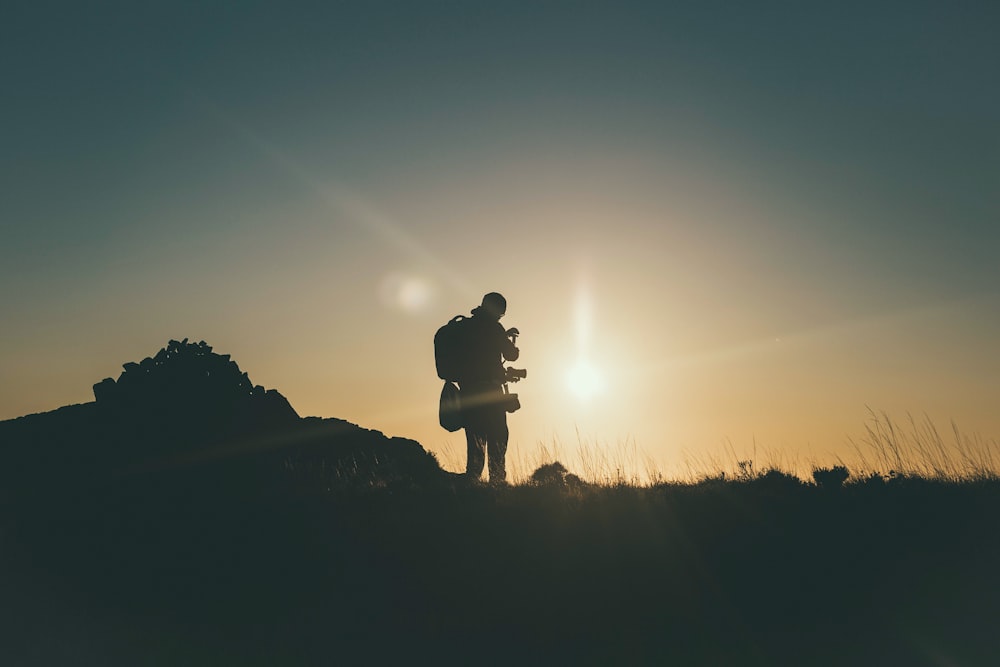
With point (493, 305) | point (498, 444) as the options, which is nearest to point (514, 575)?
point (498, 444)

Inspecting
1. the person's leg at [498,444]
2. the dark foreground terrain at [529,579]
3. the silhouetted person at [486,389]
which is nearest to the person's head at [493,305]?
the silhouetted person at [486,389]

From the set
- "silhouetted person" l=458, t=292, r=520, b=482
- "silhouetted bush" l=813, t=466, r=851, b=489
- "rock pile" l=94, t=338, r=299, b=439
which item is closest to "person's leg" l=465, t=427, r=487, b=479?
"silhouetted person" l=458, t=292, r=520, b=482

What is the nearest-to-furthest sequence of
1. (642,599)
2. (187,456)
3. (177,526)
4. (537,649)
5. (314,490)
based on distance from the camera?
(537,649)
(642,599)
(177,526)
(314,490)
(187,456)

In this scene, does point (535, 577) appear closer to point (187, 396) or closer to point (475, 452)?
point (475, 452)

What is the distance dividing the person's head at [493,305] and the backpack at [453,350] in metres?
0.32

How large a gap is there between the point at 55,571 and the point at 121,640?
7.92 ft

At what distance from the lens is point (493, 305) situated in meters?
11.6

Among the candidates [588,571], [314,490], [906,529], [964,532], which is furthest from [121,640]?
[964,532]

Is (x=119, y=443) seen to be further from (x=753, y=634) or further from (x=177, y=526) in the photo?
(x=753, y=634)

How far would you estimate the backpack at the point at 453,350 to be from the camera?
11.5 m

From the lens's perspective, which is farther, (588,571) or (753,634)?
(588,571)

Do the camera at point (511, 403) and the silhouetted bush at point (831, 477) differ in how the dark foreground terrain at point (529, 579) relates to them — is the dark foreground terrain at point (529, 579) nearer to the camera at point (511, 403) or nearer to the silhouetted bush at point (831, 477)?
the silhouetted bush at point (831, 477)

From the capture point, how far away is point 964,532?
8.20 metres

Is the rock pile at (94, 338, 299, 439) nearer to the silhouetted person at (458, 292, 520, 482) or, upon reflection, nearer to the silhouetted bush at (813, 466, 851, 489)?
the silhouetted person at (458, 292, 520, 482)
